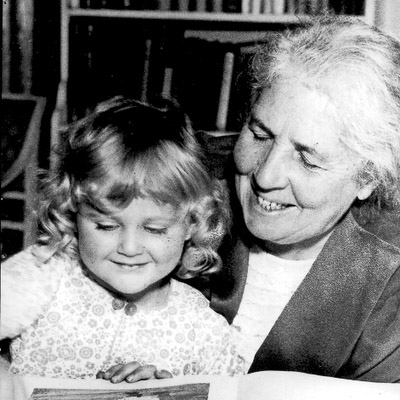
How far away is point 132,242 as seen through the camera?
895mm

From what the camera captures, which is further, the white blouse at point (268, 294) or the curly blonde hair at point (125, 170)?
the white blouse at point (268, 294)

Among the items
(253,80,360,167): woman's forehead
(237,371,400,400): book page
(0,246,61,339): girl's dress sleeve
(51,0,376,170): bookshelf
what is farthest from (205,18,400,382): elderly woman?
(51,0,376,170): bookshelf

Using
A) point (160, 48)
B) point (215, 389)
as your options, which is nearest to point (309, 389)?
point (215, 389)

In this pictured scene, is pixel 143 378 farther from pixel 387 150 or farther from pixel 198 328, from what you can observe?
pixel 387 150

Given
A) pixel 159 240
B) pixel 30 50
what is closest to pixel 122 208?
pixel 159 240

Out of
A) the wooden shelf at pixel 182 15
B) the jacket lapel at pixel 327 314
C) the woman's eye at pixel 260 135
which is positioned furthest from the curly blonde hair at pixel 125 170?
the wooden shelf at pixel 182 15

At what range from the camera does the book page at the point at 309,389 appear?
853 millimetres

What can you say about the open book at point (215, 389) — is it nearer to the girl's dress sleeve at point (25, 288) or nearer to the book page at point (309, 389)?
the book page at point (309, 389)

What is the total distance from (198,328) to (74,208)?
0.30 m

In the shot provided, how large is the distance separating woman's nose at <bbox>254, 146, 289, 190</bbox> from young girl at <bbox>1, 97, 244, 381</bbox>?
0.11m

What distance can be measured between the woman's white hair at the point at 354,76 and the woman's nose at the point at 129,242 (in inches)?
12.9

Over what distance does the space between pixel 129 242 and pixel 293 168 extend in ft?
0.97

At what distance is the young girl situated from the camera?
36.0 inches

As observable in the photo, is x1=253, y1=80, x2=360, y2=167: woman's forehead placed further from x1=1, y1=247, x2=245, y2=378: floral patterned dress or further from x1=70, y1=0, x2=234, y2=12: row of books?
x1=70, y1=0, x2=234, y2=12: row of books
